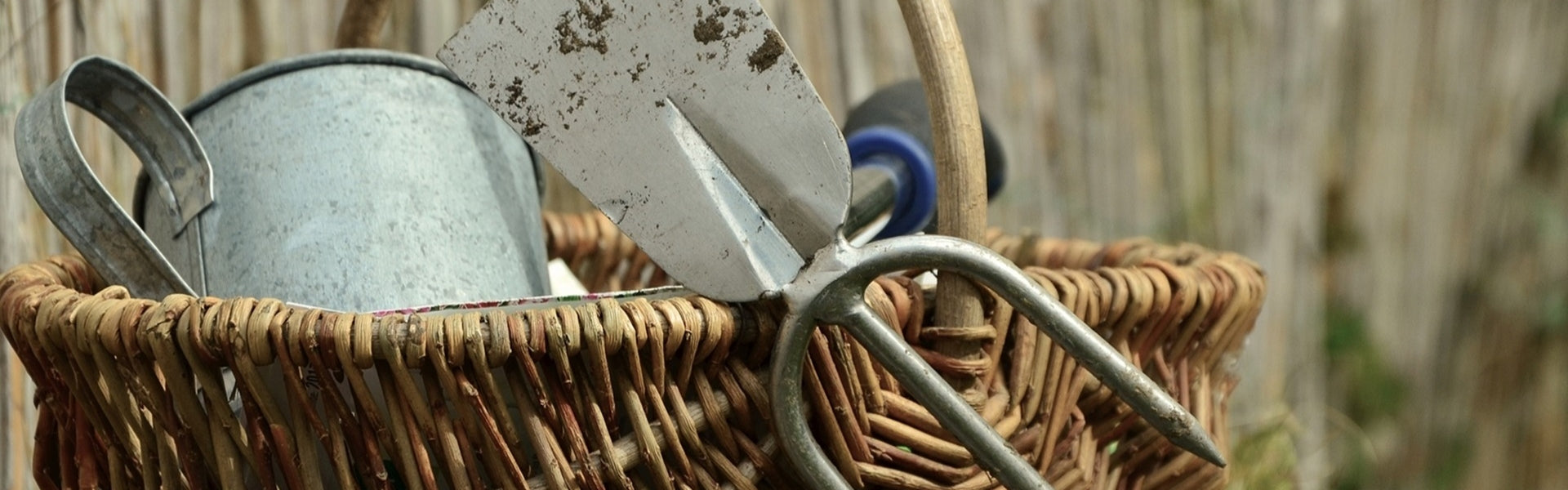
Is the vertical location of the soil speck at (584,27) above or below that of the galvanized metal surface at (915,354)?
above

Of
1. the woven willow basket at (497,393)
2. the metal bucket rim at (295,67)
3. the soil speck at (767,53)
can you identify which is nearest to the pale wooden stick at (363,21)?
the metal bucket rim at (295,67)

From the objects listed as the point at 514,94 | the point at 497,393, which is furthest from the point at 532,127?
the point at 497,393

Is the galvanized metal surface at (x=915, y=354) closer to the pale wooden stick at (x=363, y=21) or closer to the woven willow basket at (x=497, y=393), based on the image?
the woven willow basket at (x=497, y=393)

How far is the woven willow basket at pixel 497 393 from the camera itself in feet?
1.60

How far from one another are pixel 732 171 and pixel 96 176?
279 millimetres

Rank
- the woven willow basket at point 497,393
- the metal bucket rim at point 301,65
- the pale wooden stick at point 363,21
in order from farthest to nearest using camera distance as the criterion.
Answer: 1. the pale wooden stick at point 363,21
2. the metal bucket rim at point 301,65
3. the woven willow basket at point 497,393

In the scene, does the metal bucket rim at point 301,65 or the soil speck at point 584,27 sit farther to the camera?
the metal bucket rim at point 301,65

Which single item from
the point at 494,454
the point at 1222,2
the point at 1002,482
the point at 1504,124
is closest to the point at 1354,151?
the point at 1504,124

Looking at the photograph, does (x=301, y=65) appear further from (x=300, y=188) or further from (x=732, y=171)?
(x=732, y=171)

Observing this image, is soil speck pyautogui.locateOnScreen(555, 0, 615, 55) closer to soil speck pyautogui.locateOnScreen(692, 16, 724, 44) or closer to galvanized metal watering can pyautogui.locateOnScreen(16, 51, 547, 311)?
soil speck pyautogui.locateOnScreen(692, 16, 724, 44)

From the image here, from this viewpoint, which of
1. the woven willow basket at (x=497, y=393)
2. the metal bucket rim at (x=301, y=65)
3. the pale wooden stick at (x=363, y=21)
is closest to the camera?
the woven willow basket at (x=497, y=393)

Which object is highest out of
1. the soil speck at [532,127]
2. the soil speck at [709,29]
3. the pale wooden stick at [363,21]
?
the soil speck at [709,29]

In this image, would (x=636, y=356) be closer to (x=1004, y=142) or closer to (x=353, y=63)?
(x=353, y=63)

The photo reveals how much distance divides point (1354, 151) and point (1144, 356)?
1472mm
